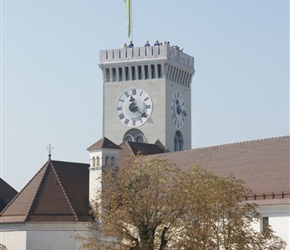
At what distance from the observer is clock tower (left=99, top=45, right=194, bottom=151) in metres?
95.4

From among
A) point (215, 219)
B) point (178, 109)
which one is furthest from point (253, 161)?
point (178, 109)

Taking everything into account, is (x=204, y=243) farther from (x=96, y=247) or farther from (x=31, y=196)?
(x=31, y=196)

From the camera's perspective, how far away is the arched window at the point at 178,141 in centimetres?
9661

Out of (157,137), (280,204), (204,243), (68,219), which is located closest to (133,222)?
(204,243)

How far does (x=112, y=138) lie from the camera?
96.5 metres

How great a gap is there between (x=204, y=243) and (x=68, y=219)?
90.9 ft

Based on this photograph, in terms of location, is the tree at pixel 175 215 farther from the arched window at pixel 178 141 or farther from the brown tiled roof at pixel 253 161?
the arched window at pixel 178 141

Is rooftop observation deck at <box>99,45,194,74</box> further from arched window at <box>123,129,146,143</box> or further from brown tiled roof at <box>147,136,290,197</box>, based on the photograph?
brown tiled roof at <box>147,136,290,197</box>

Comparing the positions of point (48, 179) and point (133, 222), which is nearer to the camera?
point (133, 222)

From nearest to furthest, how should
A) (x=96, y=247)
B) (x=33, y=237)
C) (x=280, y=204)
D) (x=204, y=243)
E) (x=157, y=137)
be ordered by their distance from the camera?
(x=204, y=243) < (x=96, y=247) < (x=280, y=204) < (x=33, y=237) < (x=157, y=137)

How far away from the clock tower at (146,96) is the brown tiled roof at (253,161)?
18.1 m

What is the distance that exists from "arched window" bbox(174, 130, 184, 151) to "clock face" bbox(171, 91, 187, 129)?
762 millimetres

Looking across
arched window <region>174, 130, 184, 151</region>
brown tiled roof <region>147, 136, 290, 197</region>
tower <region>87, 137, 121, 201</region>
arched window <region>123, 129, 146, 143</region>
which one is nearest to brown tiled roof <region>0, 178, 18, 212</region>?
A: arched window <region>123, 129, 146, 143</region>

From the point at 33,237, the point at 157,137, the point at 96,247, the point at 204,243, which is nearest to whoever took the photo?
the point at 204,243
